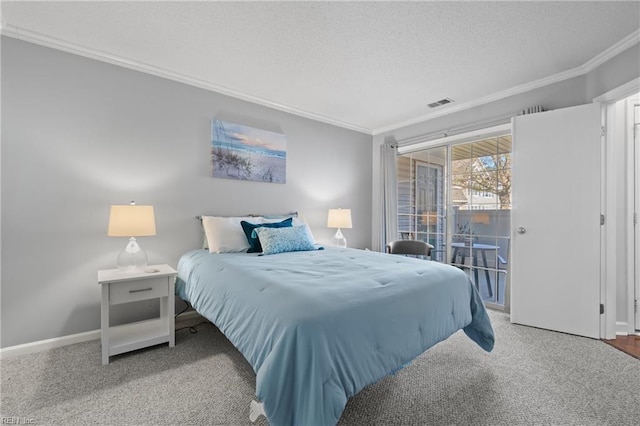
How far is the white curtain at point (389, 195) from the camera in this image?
448 cm

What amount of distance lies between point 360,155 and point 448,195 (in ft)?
4.93

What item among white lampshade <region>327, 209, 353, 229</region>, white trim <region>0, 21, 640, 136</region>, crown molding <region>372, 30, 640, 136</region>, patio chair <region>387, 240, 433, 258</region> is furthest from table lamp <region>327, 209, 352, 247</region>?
crown molding <region>372, 30, 640, 136</region>

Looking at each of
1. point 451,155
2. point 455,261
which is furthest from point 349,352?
→ point 451,155

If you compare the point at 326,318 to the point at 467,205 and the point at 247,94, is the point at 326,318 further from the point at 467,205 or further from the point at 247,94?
the point at 467,205

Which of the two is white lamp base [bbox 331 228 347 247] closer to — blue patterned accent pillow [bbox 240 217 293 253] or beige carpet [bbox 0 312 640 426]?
blue patterned accent pillow [bbox 240 217 293 253]

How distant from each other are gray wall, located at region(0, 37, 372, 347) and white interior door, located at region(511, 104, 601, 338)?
3.07 m

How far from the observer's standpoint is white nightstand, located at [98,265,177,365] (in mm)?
2129

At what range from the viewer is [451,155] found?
3990 millimetres

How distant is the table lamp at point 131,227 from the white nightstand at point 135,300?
0.09 metres

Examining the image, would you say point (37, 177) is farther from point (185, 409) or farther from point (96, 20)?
point (185, 409)

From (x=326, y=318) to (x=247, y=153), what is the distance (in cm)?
257

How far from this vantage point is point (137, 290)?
226 cm

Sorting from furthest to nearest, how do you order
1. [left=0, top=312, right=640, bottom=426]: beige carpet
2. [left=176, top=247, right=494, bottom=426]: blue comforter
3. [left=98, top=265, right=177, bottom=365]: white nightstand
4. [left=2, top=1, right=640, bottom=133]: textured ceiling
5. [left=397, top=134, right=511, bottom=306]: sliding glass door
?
1. [left=397, top=134, right=511, bottom=306]: sliding glass door
2. [left=98, top=265, right=177, bottom=365]: white nightstand
3. [left=2, top=1, right=640, bottom=133]: textured ceiling
4. [left=0, top=312, right=640, bottom=426]: beige carpet
5. [left=176, top=247, right=494, bottom=426]: blue comforter

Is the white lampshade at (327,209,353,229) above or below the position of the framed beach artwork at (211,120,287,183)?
below
